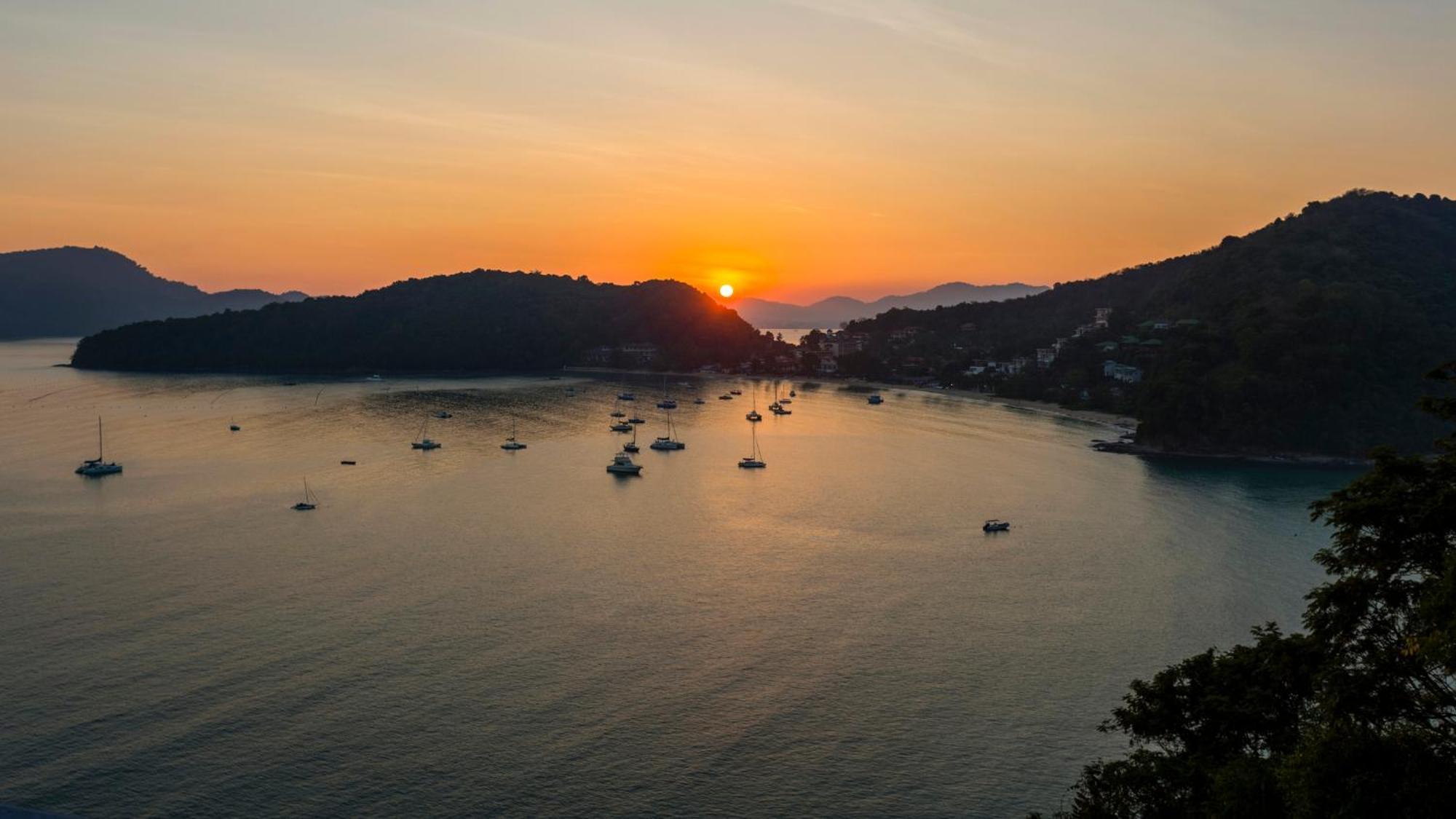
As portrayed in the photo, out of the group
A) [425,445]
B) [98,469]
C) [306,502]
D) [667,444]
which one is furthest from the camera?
[667,444]

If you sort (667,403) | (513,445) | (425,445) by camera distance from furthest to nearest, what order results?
(667,403)
(513,445)
(425,445)

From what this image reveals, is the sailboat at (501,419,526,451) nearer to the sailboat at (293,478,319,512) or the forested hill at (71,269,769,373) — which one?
the sailboat at (293,478,319,512)

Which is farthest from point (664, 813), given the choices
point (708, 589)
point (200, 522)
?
point (200, 522)

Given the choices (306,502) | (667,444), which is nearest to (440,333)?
(667,444)

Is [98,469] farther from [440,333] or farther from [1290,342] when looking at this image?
[440,333]

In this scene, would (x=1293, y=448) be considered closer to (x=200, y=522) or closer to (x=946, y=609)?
(x=946, y=609)

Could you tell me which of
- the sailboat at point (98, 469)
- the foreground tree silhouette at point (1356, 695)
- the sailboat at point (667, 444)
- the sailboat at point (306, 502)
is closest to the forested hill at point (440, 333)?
the sailboat at point (667, 444)

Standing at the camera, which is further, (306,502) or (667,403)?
(667,403)

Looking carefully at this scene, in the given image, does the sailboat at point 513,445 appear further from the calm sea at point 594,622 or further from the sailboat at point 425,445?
the sailboat at point 425,445
